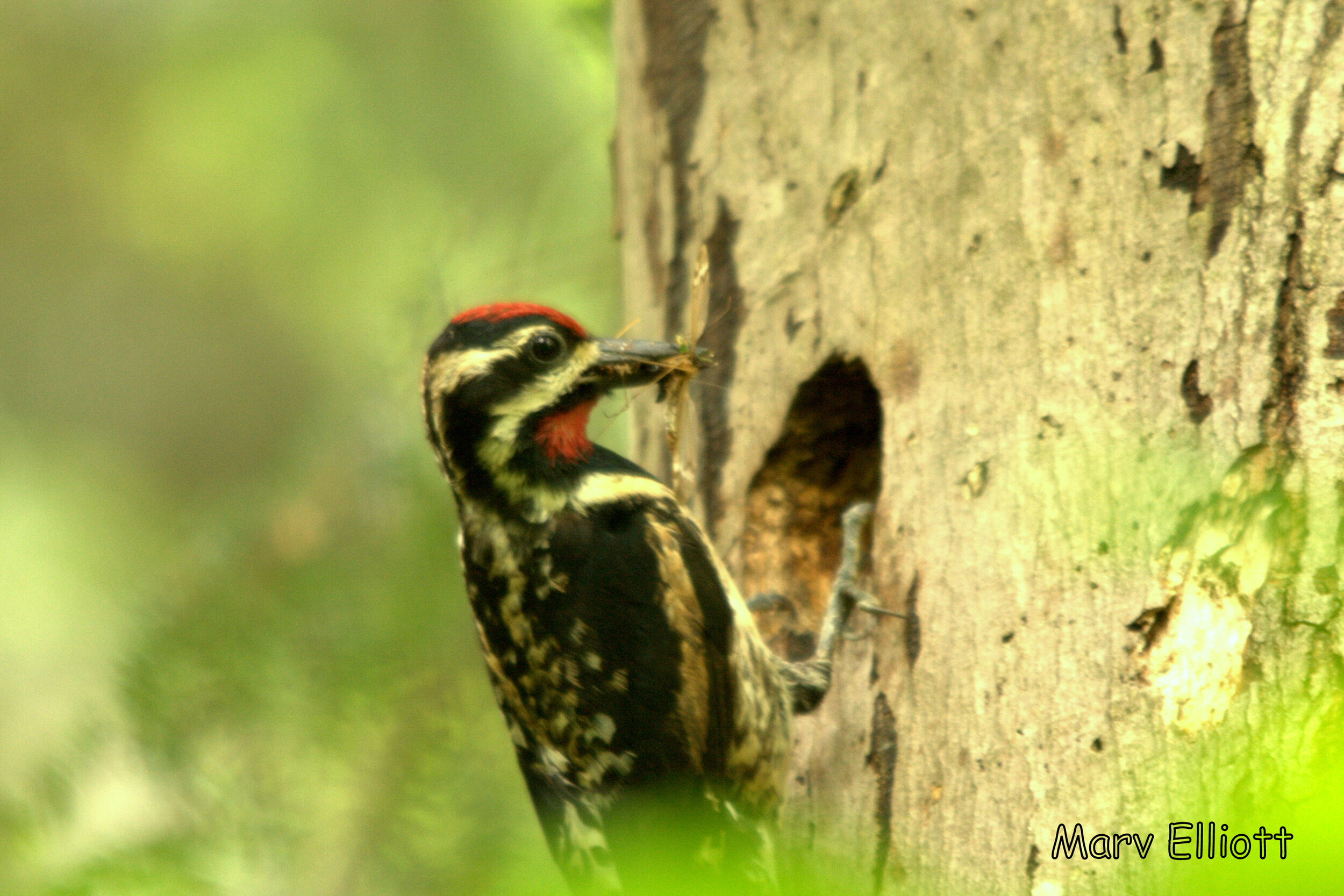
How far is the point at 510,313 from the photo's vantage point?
2.82 m

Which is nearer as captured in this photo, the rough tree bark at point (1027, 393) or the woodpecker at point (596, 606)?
the rough tree bark at point (1027, 393)

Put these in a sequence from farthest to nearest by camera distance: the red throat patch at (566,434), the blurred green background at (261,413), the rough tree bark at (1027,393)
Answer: the blurred green background at (261,413) < the red throat patch at (566,434) < the rough tree bark at (1027,393)

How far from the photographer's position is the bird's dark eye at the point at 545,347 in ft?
9.33

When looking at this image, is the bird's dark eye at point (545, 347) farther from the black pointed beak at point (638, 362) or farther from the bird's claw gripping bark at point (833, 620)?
the bird's claw gripping bark at point (833, 620)

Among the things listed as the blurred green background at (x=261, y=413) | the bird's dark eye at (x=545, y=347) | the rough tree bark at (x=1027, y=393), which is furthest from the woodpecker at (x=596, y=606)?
the blurred green background at (x=261, y=413)

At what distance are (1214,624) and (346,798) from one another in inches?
93.1

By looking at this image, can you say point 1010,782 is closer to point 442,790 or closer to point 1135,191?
point 1135,191

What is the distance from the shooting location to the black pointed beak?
114 inches

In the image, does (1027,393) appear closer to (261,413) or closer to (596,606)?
(596,606)

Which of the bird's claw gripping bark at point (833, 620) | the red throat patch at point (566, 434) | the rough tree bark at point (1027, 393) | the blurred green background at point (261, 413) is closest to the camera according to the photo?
the rough tree bark at point (1027, 393)

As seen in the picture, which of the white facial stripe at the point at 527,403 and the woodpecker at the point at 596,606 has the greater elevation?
the white facial stripe at the point at 527,403

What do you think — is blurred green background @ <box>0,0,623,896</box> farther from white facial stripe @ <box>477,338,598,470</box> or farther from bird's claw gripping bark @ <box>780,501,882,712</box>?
white facial stripe @ <box>477,338,598,470</box>

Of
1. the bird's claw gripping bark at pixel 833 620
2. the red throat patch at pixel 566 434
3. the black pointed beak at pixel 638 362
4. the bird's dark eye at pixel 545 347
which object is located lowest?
the bird's claw gripping bark at pixel 833 620

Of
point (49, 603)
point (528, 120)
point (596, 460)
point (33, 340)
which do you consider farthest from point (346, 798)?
point (33, 340)
